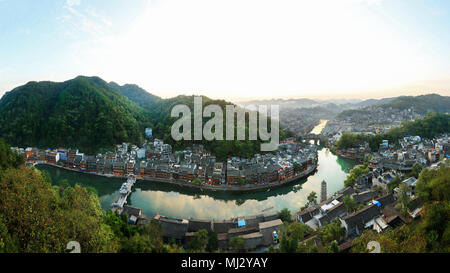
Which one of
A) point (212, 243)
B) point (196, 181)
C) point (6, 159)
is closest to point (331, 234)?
point (212, 243)

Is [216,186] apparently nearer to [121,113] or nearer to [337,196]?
[337,196]

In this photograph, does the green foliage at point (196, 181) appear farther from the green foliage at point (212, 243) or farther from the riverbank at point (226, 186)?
the green foliage at point (212, 243)

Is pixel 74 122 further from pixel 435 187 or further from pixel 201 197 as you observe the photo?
pixel 435 187

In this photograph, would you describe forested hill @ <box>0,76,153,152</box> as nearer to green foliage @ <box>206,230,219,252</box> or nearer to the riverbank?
the riverbank

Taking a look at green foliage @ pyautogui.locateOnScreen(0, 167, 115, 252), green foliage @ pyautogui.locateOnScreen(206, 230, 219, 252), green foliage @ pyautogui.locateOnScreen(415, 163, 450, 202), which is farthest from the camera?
green foliage @ pyautogui.locateOnScreen(206, 230, 219, 252)

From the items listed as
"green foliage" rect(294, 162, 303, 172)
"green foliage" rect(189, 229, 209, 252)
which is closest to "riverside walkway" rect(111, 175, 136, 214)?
"green foliage" rect(189, 229, 209, 252)

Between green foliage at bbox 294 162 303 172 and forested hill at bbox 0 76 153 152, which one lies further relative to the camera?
forested hill at bbox 0 76 153 152

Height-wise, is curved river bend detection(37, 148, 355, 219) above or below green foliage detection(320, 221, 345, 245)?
below

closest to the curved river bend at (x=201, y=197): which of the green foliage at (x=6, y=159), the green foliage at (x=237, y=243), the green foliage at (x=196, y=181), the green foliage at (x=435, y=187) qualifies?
the green foliage at (x=196, y=181)

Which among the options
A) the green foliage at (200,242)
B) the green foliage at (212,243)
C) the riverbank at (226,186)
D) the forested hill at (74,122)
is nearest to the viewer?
the green foliage at (200,242)
